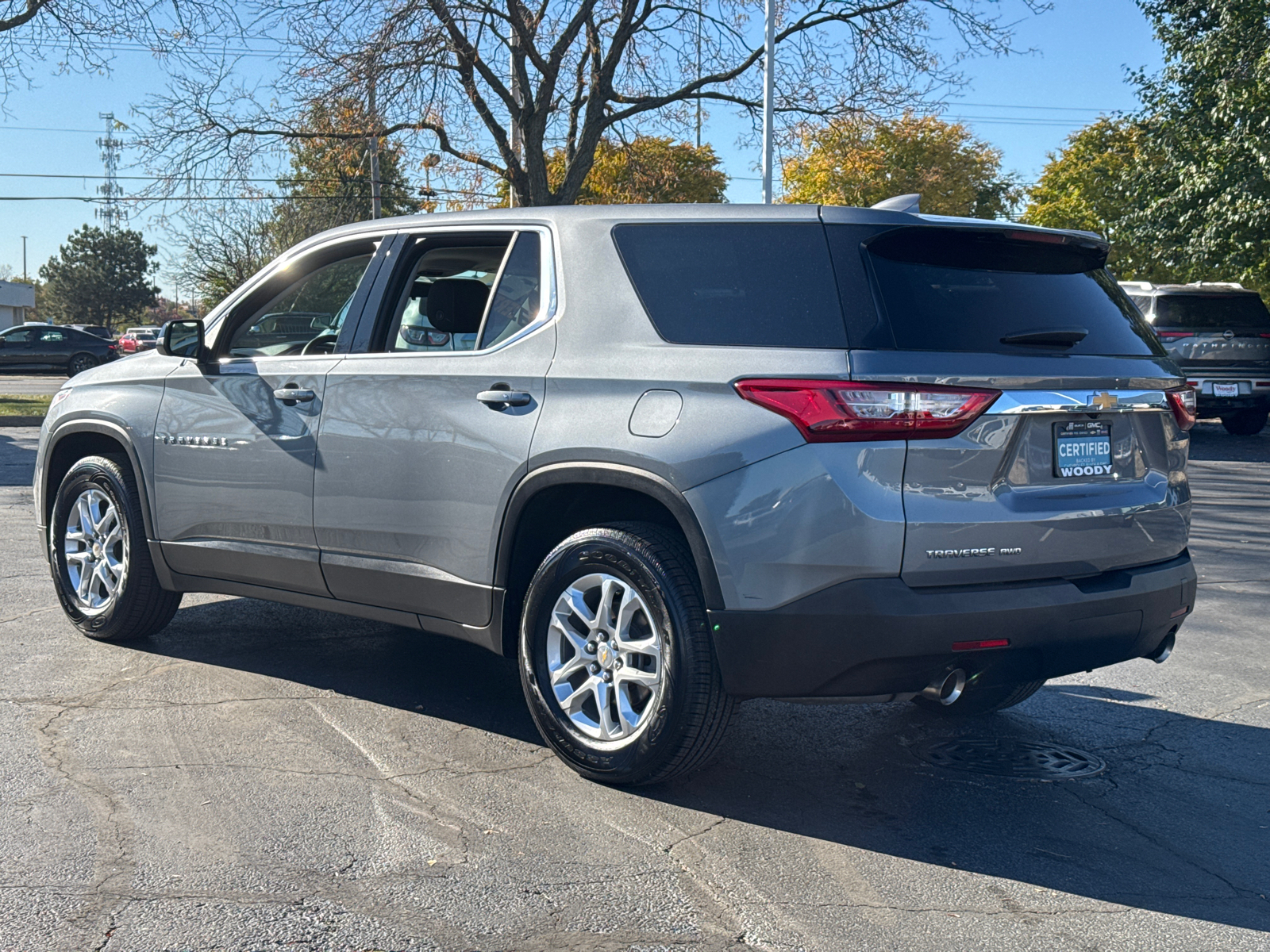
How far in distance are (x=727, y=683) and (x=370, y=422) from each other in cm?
175

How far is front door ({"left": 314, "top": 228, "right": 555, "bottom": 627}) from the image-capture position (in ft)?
14.4

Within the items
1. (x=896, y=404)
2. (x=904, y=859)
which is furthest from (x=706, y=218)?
(x=904, y=859)

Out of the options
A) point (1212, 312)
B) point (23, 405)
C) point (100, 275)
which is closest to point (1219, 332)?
point (1212, 312)

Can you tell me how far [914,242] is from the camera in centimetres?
388

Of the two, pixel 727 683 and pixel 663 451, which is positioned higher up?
pixel 663 451

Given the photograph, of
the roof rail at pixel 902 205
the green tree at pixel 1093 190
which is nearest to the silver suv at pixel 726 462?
the roof rail at pixel 902 205

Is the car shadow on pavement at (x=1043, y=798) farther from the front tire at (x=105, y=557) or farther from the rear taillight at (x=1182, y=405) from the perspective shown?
the front tire at (x=105, y=557)

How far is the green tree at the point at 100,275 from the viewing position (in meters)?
96.5

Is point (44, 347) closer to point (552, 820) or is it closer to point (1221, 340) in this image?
point (1221, 340)

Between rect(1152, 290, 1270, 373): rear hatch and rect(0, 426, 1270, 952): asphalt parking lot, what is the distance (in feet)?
44.7

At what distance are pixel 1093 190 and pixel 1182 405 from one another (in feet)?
153

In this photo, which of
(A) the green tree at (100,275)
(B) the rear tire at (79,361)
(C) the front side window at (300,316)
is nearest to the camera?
(C) the front side window at (300,316)

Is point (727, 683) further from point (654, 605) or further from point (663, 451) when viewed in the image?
point (663, 451)

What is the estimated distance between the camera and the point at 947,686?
378 cm
